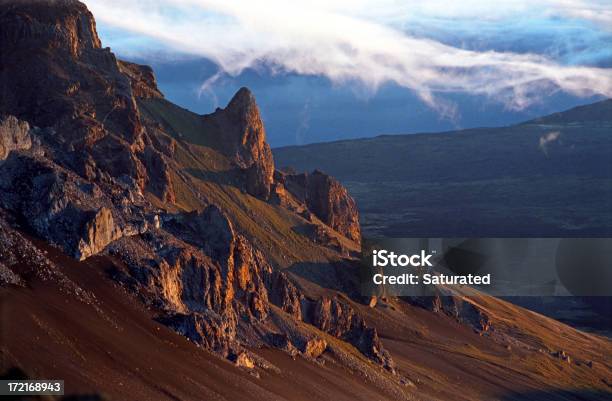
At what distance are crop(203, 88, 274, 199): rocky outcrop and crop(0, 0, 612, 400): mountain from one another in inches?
12.8

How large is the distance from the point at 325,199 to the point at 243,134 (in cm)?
2031

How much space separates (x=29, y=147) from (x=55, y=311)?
976 inches

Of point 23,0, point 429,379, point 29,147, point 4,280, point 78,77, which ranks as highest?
point 23,0

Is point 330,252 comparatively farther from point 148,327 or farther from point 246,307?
point 148,327

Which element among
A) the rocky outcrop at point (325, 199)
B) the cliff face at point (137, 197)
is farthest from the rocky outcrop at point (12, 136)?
the rocky outcrop at point (325, 199)

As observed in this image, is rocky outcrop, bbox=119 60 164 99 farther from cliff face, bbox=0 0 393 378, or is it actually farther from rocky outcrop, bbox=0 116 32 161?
rocky outcrop, bbox=0 116 32 161

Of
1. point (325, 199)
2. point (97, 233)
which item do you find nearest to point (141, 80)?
point (325, 199)

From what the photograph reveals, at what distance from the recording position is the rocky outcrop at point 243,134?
16975cm

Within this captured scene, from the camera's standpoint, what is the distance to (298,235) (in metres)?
162

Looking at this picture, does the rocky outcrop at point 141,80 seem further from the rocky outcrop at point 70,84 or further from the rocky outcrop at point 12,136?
the rocky outcrop at point 12,136

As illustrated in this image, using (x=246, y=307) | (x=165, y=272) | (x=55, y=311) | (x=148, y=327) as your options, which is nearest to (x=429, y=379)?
(x=246, y=307)

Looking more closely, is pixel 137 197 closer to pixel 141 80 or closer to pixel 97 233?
pixel 97 233

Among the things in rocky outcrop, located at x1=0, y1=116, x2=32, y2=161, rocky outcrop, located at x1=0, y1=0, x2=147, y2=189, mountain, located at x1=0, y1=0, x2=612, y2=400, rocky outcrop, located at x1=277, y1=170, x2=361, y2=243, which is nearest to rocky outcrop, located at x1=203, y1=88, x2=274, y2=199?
mountain, located at x1=0, y1=0, x2=612, y2=400

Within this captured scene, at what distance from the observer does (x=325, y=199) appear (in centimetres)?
18812
